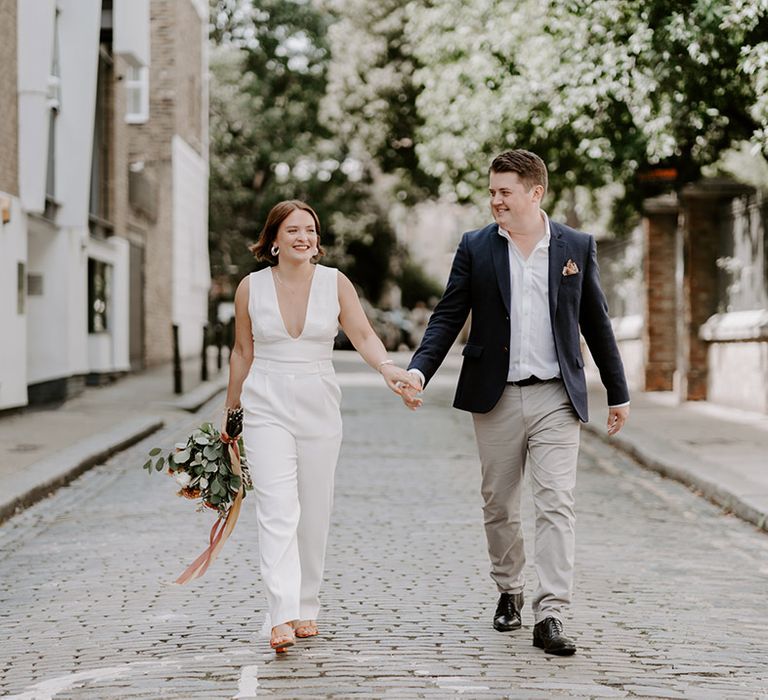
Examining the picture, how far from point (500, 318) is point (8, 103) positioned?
42.2 feet

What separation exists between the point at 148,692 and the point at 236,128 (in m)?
43.2

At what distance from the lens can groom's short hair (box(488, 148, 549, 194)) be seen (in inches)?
213

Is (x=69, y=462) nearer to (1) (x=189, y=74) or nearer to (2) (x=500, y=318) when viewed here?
(2) (x=500, y=318)

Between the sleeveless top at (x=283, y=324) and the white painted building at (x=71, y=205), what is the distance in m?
11.6

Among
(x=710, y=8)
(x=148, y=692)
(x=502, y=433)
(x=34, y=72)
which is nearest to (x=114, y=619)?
(x=148, y=692)

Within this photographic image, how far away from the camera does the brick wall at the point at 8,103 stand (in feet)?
54.5

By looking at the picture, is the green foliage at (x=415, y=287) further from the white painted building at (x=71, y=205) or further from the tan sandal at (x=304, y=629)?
the tan sandal at (x=304, y=629)

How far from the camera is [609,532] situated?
29.1ft

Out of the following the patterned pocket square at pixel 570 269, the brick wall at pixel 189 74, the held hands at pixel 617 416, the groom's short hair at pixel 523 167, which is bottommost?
the held hands at pixel 617 416

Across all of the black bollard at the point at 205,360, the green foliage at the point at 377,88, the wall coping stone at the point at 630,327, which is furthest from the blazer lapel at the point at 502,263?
the green foliage at the point at 377,88

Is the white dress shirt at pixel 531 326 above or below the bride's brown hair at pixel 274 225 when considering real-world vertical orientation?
below

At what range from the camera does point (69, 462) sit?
464 inches

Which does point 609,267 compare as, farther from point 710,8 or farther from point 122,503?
point 122,503

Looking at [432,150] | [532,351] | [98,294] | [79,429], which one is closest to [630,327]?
[432,150]
